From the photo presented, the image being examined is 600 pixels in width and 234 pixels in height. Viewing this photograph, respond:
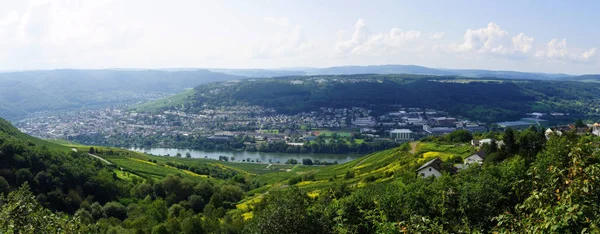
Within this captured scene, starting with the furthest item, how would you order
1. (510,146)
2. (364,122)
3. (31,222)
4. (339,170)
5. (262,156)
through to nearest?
(364,122)
(262,156)
(339,170)
(510,146)
(31,222)

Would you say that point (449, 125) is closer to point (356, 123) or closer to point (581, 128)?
point (356, 123)

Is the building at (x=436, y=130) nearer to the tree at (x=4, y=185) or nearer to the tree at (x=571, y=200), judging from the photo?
the tree at (x=4, y=185)

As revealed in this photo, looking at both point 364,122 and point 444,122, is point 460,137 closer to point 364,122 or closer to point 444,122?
point 444,122

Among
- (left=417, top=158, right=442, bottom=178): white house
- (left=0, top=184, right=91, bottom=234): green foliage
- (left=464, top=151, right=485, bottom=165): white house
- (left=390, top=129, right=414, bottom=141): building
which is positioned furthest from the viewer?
(left=390, top=129, right=414, bottom=141): building

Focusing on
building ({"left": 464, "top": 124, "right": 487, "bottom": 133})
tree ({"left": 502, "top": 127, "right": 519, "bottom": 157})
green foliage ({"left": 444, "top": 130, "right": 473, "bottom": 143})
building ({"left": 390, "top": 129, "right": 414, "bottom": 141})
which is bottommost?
building ({"left": 390, "top": 129, "right": 414, "bottom": 141})

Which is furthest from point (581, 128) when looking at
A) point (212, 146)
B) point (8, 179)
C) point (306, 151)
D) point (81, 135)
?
point (81, 135)

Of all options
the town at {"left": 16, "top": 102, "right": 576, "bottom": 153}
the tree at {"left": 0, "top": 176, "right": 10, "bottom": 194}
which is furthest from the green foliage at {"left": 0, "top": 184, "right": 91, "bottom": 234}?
the town at {"left": 16, "top": 102, "right": 576, "bottom": 153}

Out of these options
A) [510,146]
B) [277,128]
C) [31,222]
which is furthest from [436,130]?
[31,222]

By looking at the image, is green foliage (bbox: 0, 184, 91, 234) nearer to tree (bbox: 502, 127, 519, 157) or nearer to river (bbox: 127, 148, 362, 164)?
tree (bbox: 502, 127, 519, 157)

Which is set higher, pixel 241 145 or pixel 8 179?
pixel 8 179
